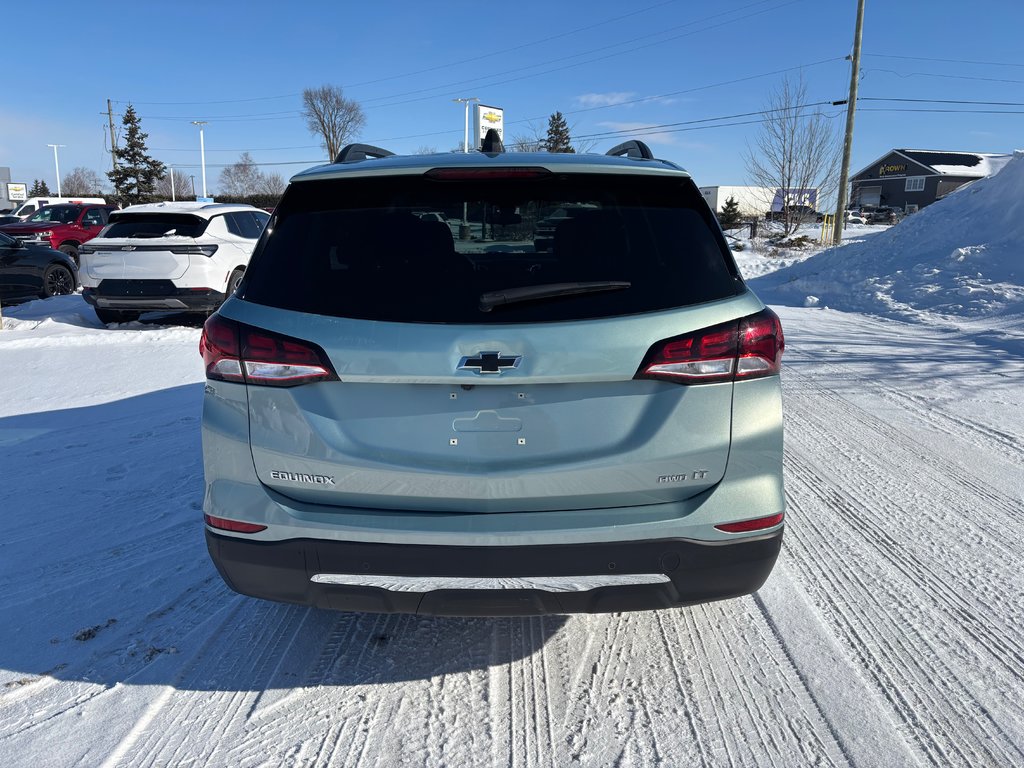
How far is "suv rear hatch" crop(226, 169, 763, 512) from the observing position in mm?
2301

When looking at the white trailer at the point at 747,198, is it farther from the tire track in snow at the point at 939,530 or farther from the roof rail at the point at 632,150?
the roof rail at the point at 632,150

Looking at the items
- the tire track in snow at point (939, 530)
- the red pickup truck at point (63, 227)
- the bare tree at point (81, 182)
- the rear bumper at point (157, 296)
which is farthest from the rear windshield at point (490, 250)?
the bare tree at point (81, 182)

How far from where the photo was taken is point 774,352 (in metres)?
2.52

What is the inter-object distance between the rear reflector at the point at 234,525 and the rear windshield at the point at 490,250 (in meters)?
0.73

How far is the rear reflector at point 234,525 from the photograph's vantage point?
8.09 feet

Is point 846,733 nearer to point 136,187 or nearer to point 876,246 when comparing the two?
point 876,246

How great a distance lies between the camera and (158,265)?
10477 millimetres

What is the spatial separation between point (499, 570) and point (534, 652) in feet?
2.59

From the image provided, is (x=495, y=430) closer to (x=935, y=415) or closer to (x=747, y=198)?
(x=935, y=415)

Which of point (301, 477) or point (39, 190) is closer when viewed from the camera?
point (301, 477)

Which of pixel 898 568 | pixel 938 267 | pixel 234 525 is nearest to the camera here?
pixel 234 525

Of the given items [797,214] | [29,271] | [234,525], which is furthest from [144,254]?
[797,214]

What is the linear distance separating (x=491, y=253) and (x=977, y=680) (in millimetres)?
2361

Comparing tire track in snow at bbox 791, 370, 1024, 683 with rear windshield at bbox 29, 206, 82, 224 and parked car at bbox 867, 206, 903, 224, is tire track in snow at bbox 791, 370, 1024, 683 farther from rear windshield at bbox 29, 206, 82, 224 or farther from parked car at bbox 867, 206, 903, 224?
parked car at bbox 867, 206, 903, 224
